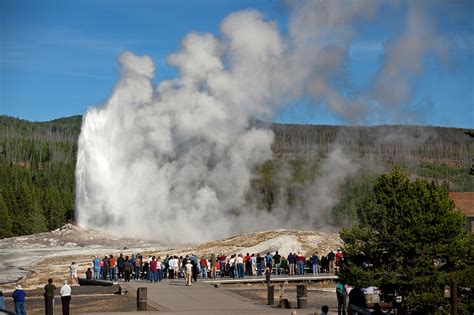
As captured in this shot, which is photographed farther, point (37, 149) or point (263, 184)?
point (37, 149)

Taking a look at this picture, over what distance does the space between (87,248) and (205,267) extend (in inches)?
1045

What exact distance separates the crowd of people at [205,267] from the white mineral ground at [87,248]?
524 cm

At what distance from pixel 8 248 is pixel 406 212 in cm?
4916

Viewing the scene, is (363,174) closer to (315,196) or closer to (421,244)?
(315,196)

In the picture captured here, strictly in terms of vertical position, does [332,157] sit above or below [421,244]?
above

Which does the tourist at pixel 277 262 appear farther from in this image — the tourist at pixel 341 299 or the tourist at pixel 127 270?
the tourist at pixel 341 299

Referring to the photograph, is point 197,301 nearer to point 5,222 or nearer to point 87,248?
point 87,248

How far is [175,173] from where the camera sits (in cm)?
7919

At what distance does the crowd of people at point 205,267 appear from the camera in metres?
37.8

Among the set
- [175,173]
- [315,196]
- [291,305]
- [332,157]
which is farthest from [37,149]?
[291,305]

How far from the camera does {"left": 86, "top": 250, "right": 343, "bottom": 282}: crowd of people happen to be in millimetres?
37750

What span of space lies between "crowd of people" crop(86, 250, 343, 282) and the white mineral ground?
5.24 meters

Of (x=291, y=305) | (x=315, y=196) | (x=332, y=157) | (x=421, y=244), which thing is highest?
(x=332, y=157)

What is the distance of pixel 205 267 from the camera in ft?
131
